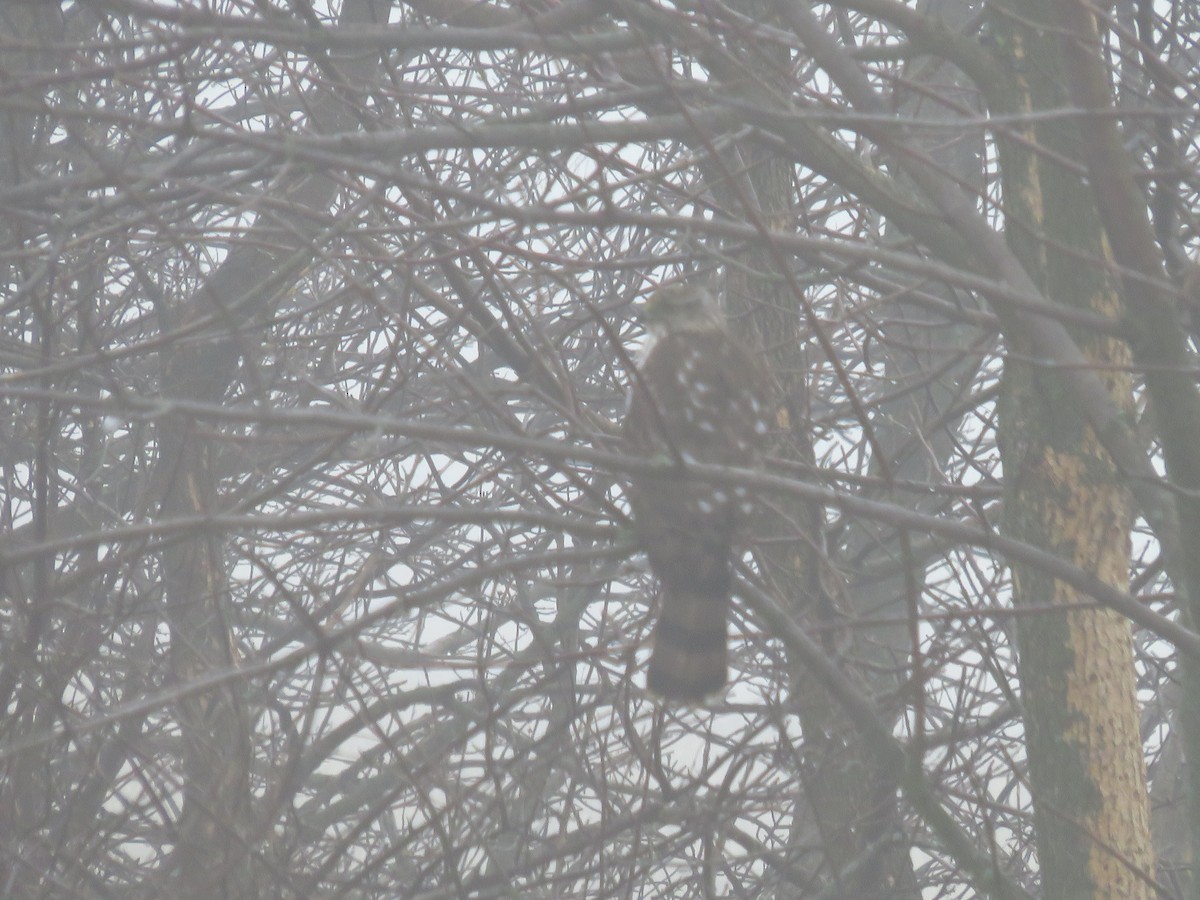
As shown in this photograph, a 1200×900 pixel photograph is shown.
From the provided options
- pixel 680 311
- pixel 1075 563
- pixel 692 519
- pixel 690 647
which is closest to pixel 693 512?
pixel 692 519

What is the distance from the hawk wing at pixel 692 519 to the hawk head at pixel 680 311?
296 mm

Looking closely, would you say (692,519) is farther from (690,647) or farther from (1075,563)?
(1075,563)

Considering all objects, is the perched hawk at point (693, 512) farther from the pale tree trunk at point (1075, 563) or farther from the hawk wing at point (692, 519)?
the pale tree trunk at point (1075, 563)

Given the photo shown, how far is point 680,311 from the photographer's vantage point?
406cm

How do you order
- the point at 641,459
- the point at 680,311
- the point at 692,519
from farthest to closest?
1. the point at 680,311
2. the point at 692,519
3. the point at 641,459

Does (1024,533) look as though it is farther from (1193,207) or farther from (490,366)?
(490,366)

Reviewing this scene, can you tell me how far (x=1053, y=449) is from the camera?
11.8 feet

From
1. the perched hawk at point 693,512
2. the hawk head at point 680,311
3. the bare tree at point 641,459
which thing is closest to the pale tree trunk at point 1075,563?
the bare tree at point 641,459

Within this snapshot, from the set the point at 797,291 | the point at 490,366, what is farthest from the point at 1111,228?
the point at 490,366

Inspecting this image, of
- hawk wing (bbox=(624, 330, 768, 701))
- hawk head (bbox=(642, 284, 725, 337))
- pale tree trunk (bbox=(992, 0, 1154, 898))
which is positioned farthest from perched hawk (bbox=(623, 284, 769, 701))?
pale tree trunk (bbox=(992, 0, 1154, 898))

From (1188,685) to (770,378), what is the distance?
1.55m

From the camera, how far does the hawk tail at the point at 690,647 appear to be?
140 inches

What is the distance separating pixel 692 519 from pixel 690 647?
1.10 feet

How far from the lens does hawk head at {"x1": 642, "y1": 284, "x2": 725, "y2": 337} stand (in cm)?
403
